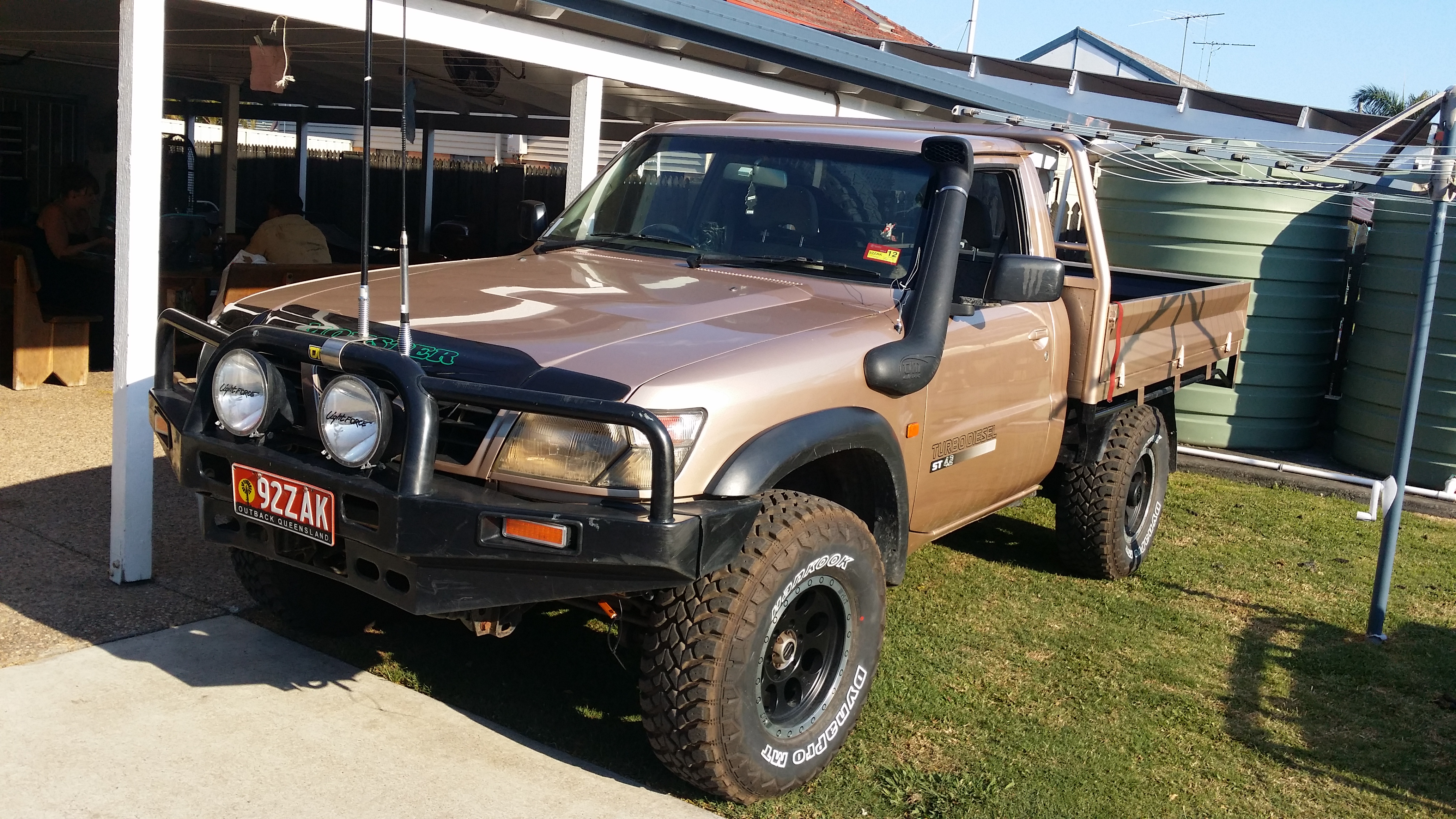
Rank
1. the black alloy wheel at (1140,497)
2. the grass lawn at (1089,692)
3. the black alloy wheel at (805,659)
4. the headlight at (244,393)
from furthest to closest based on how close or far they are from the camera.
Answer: the black alloy wheel at (1140,497)
the grass lawn at (1089,692)
the black alloy wheel at (805,659)
the headlight at (244,393)

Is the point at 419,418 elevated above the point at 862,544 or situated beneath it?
elevated above

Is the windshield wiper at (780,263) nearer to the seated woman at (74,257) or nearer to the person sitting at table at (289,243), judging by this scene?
the person sitting at table at (289,243)

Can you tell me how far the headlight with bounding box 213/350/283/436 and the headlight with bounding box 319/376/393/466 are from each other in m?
0.23

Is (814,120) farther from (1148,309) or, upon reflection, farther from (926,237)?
(1148,309)

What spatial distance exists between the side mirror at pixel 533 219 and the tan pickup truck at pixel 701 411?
0.03 metres

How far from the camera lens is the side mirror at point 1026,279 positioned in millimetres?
4148

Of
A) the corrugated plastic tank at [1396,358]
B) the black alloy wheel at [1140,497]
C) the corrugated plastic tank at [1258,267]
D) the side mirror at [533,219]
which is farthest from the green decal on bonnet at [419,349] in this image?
the corrugated plastic tank at [1396,358]

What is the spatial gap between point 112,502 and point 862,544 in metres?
3.32

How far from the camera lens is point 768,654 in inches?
145

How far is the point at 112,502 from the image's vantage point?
521cm

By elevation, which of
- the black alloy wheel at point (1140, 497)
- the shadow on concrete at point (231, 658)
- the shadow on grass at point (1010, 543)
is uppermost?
the black alloy wheel at point (1140, 497)

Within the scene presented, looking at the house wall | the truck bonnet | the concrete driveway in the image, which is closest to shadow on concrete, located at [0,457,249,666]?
the concrete driveway

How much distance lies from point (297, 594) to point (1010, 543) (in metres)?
3.94

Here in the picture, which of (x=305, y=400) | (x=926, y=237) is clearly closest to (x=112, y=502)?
(x=305, y=400)
